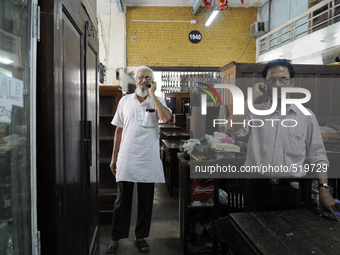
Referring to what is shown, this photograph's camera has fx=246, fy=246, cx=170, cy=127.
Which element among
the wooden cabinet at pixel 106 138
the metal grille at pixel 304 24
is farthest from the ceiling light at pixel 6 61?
the metal grille at pixel 304 24

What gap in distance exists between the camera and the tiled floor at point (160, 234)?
2570mm

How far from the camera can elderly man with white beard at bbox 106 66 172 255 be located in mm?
2322

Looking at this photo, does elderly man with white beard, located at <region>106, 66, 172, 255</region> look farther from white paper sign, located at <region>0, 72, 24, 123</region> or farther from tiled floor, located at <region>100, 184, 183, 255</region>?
white paper sign, located at <region>0, 72, 24, 123</region>

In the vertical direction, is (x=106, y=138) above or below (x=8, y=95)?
below

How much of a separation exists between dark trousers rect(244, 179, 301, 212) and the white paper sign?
1539 millimetres

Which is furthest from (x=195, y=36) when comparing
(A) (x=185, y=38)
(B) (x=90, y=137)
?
(B) (x=90, y=137)

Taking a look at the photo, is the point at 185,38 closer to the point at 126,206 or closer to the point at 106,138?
the point at 106,138

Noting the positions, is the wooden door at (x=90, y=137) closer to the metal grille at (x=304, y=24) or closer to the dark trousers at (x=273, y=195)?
the dark trousers at (x=273, y=195)

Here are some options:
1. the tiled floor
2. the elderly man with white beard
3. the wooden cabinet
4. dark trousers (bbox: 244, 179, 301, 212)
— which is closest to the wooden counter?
dark trousers (bbox: 244, 179, 301, 212)

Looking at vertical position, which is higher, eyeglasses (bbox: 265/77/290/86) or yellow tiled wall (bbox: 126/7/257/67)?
yellow tiled wall (bbox: 126/7/257/67)

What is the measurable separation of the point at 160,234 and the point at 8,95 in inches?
102

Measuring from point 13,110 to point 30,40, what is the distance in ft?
0.92

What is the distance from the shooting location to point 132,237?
2.82 m

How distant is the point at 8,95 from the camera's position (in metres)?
0.74
